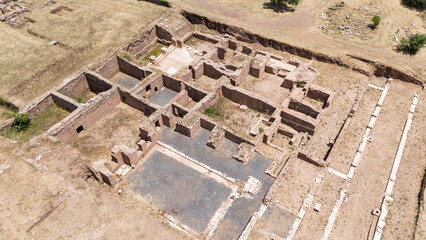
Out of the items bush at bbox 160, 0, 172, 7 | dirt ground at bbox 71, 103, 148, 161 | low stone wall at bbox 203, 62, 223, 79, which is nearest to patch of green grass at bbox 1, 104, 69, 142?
dirt ground at bbox 71, 103, 148, 161

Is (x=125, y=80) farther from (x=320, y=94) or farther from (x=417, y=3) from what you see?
(x=417, y=3)

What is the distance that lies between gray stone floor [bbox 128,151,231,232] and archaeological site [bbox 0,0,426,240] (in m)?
0.09

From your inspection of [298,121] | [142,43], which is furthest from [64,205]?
[142,43]

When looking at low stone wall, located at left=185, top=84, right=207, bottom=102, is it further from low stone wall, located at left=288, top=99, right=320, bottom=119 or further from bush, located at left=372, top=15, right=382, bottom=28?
bush, located at left=372, top=15, right=382, bottom=28

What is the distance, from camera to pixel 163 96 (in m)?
27.4

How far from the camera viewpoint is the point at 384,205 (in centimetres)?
1900

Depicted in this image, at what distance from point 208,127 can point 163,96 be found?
6353 mm

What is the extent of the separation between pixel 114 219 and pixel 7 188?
22.2 feet

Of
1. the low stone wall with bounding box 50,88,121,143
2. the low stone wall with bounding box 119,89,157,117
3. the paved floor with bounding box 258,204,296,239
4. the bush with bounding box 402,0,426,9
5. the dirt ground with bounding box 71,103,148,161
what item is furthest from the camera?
the bush with bounding box 402,0,426,9

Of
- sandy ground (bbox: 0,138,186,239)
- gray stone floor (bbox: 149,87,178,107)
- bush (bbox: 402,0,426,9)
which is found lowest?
gray stone floor (bbox: 149,87,178,107)

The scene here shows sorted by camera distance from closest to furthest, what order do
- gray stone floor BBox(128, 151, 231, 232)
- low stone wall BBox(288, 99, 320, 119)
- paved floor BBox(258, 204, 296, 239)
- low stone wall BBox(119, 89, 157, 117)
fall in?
1. paved floor BBox(258, 204, 296, 239)
2. gray stone floor BBox(128, 151, 231, 232)
3. low stone wall BBox(119, 89, 157, 117)
4. low stone wall BBox(288, 99, 320, 119)

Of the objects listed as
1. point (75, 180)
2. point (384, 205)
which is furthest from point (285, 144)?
point (75, 180)

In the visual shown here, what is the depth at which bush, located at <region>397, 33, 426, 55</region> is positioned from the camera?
30.9 meters

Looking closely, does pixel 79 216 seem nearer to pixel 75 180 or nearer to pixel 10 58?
pixel 75 180
